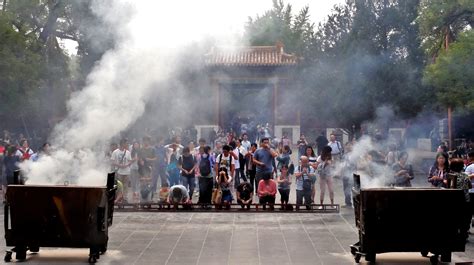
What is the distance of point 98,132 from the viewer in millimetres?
15203

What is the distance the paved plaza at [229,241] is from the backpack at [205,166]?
1612mm

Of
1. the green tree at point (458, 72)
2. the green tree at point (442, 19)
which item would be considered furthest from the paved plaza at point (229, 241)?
the green tree at point (442, 19)

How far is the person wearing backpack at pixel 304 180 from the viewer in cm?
1462

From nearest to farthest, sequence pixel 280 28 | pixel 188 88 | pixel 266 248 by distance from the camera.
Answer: pixel 266 248, pixel 188 88, pixel 280 28

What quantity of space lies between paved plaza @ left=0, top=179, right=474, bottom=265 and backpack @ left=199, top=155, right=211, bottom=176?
1612 millimetres

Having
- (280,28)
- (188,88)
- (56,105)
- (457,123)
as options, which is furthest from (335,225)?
(280,28)

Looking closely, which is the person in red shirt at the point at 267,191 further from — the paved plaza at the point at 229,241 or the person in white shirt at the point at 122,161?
the person in white shirt at the point at 122,161

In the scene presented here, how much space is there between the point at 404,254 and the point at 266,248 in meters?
1.97

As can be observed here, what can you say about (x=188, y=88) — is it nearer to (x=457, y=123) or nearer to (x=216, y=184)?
(x=457, y=123)

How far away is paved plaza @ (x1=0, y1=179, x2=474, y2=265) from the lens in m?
9.27

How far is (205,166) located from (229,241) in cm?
507

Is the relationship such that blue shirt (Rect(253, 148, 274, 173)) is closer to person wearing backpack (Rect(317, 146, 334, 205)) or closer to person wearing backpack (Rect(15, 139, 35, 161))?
person wearing backpack (Rect(317, 146, 334, 205))

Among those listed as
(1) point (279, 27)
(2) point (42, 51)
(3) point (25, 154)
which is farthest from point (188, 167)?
(1) point (279, 27)

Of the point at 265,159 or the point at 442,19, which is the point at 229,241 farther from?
the point at 442,19
